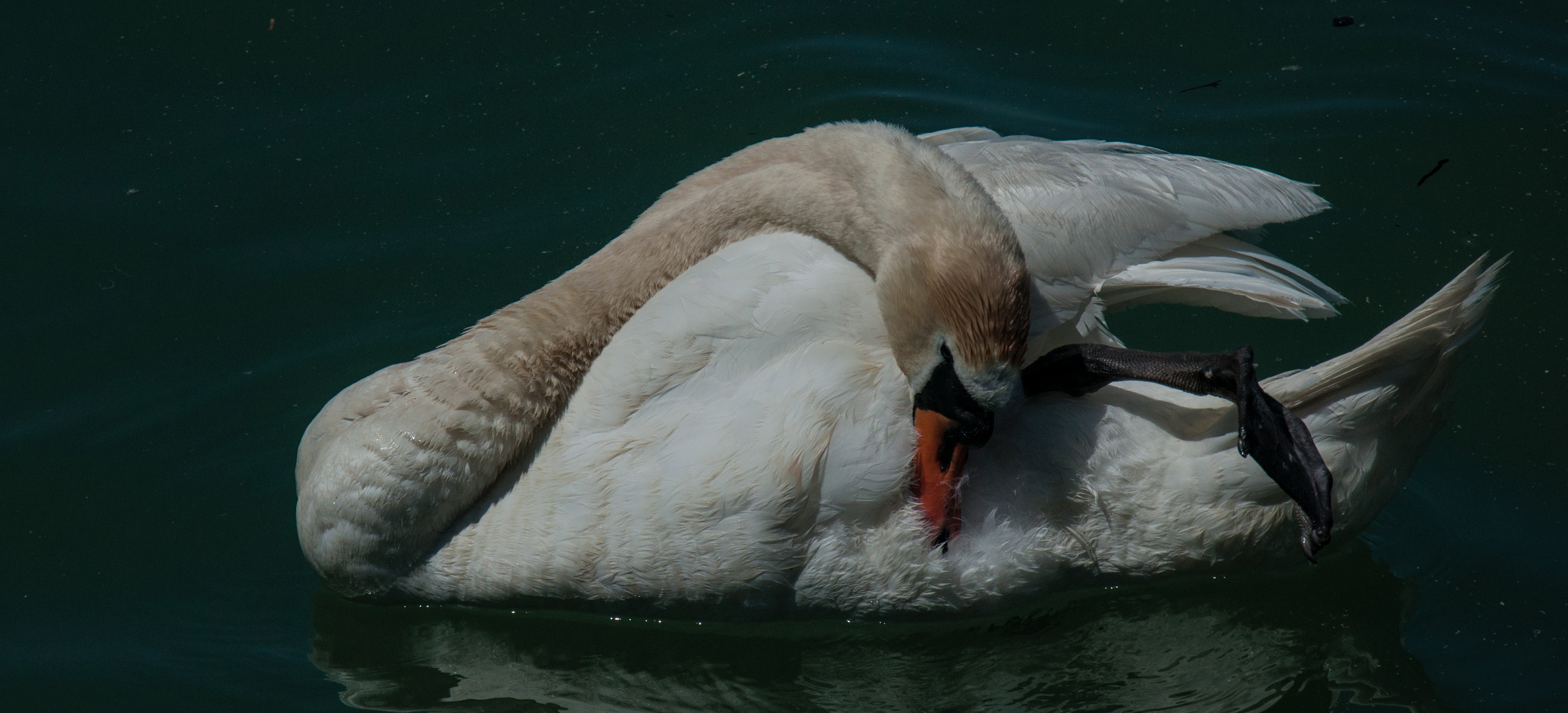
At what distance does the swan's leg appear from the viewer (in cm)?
368

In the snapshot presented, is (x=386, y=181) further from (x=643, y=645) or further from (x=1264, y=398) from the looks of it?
(x=1264, y=398)

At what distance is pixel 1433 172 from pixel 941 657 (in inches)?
143

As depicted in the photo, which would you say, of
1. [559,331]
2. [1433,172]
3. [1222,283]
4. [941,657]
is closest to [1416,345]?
[1222,283]

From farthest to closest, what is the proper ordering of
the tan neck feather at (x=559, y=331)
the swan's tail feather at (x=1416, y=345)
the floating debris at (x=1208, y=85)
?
the floating debris at (x=1208, y=85), the tan neck feather at (x=559, y=331), the swan's tail feather at (x=1416, y=345)

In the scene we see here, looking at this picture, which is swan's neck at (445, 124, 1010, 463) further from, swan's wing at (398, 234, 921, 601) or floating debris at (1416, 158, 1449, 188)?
floating debris at (1416, 158, 1449, 188)

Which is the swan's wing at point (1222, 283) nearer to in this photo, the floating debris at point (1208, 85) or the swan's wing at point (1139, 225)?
the swan's wing at point (1139, 225)

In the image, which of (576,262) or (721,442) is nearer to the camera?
(721,442)

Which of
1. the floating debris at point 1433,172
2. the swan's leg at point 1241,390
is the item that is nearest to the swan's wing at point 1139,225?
the swan's leg at point 1241,390

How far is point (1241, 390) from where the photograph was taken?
3668 mm

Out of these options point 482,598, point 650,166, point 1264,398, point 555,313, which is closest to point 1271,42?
point 650,166

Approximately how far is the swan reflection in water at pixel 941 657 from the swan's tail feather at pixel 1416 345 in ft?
2.83

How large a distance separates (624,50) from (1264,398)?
4.27 metres

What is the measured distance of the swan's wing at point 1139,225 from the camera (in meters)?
3.84

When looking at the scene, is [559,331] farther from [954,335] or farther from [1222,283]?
[1222,283]
